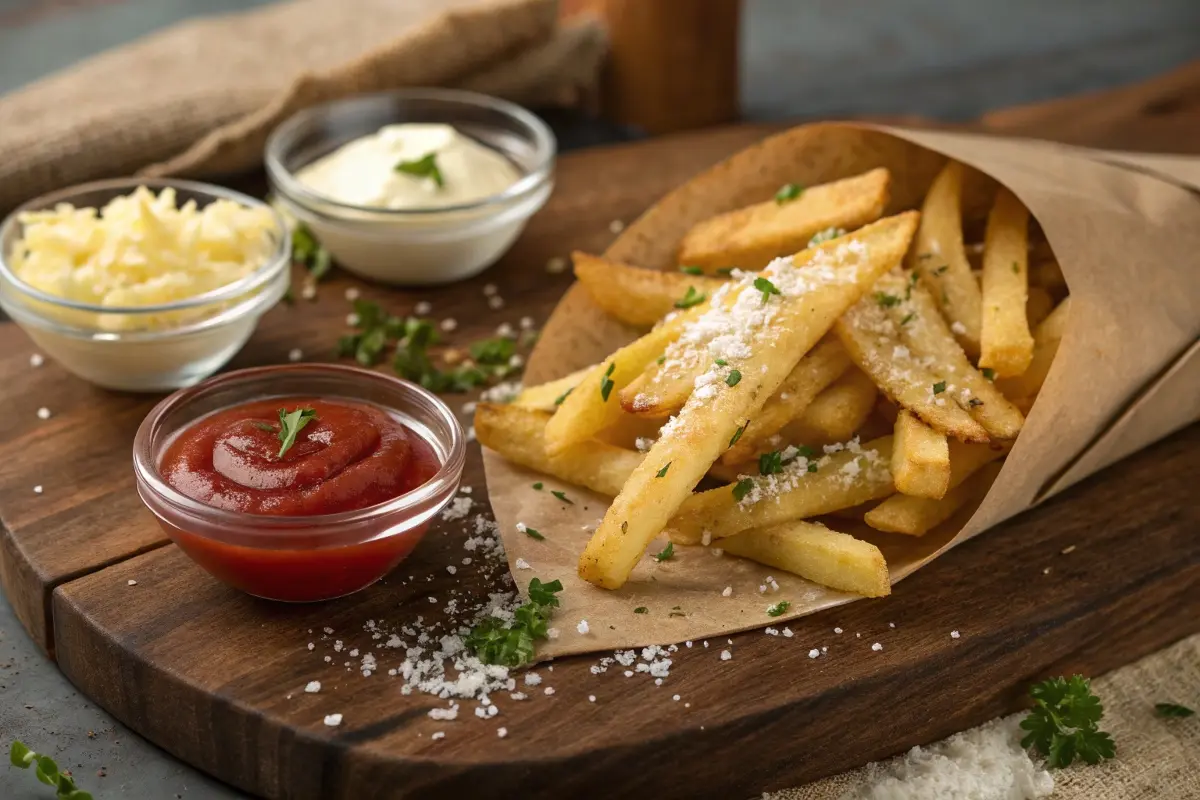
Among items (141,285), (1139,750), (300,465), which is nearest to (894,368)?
(1139,750)

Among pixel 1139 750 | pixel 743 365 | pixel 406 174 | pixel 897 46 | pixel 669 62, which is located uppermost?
pixel 743 365

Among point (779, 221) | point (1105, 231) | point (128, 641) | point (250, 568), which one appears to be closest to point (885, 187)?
point (779, 221)

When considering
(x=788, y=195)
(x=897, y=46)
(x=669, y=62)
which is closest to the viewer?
(x=788, y=195)

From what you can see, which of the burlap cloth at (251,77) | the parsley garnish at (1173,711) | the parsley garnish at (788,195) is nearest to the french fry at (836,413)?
the parsley garnish at (788,195)

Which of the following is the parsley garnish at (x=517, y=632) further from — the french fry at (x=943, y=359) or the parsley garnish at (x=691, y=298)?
the french fry at (x=943, y=359)

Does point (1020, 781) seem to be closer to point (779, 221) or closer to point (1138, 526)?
point (1138, 526)

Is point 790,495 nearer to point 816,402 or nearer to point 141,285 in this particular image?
point 816,402

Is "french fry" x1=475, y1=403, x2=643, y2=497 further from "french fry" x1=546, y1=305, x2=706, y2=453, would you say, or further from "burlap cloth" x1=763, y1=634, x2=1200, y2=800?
"burlap cloth" x1=763, y1=634, x2=1200, y2=800
